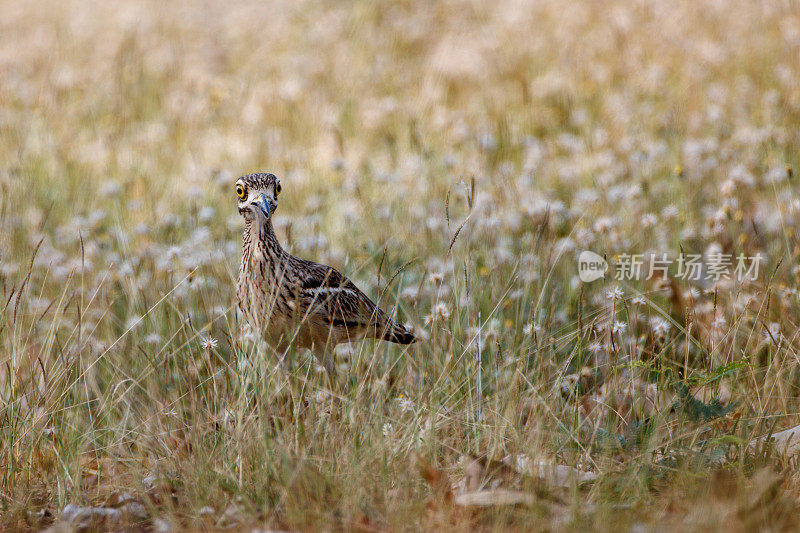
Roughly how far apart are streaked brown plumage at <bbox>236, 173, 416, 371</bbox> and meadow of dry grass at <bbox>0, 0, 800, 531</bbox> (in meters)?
0.15

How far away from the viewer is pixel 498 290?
4.76 meters

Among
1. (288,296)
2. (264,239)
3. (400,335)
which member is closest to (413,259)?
(400,335)

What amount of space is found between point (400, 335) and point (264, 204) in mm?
898

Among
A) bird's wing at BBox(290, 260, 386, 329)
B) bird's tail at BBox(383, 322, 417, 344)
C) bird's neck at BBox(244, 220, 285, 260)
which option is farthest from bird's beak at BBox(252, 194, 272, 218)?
bird's tail at BBox(383, 322, 417, 344)

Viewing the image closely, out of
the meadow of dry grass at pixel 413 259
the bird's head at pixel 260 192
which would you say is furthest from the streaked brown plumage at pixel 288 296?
the meadow of dry grass at pixel 413 259

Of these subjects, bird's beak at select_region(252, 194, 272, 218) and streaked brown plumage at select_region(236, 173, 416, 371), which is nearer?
bird's beak at select_region(252, 194, 272, 218)

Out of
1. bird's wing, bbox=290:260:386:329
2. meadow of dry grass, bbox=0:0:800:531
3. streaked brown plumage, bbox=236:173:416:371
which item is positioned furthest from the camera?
bird's wing, bbox=290:260:386:329

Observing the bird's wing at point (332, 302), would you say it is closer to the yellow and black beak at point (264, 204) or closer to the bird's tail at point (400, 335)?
the bird's tail at point (400, 335)

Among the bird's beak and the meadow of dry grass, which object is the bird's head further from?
the meadow of dry grass

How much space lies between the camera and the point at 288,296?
4.19 meters

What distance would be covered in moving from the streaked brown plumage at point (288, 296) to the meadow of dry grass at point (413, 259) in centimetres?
15

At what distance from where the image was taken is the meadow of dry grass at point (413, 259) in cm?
328

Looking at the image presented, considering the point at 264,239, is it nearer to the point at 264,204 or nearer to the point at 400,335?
the point at 264,204

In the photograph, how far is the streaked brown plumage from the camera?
13.4 feet
